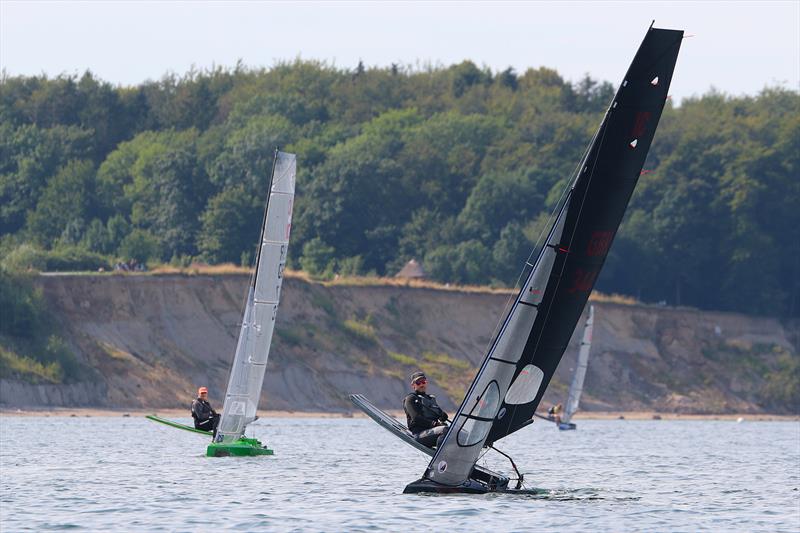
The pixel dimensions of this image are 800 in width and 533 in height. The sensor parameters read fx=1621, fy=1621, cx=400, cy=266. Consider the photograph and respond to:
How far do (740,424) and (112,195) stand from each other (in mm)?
50838

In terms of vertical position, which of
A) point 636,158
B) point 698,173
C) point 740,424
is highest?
point 698,173

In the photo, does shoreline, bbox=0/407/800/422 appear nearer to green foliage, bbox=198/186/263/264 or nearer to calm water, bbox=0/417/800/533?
calm water, bbox=0/417/800/533

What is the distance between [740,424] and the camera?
282ft

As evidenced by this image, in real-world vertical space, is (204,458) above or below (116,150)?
below

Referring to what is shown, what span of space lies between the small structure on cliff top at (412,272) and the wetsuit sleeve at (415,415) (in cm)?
7374

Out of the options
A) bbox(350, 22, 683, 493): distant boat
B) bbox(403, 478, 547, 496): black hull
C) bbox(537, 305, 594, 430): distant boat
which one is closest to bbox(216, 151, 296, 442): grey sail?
bbox(403, 478, 547, 496): black hull

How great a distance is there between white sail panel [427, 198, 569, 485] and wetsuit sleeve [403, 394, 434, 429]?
1146mm

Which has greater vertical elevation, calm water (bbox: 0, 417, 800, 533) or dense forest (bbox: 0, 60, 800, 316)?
dense forest (bbox: 0, 60, 800, 316)

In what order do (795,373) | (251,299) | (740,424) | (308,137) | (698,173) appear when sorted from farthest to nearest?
1. (308,137)
2. (698,173)
3. (795,373)
4. (740,424)
5. (251,299)

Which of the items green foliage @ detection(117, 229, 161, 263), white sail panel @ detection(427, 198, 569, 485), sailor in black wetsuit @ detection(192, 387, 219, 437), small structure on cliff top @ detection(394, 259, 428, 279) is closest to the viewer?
white sail panel @ detection(427, 198, 569, 485)

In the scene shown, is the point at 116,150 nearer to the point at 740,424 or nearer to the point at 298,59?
the point at 298,59

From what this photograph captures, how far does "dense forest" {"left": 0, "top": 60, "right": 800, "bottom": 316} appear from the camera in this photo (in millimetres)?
106750

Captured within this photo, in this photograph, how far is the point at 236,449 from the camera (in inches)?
1607

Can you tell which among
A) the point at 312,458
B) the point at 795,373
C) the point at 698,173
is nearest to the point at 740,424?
the point at 795,373
